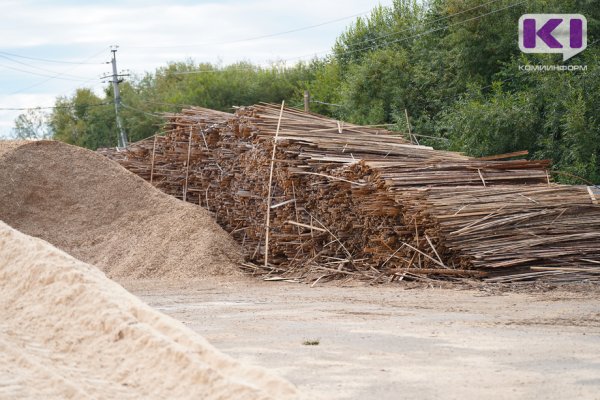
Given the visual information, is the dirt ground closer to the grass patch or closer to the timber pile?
the grass patch

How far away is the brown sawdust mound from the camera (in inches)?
682

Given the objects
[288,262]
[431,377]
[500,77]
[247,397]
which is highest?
[500,77]

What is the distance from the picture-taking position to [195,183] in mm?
20609

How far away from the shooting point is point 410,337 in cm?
847

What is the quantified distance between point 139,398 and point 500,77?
23.4 meters

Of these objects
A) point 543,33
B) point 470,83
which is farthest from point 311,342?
point 470,83

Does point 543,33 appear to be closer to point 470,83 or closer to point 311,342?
point 470,83

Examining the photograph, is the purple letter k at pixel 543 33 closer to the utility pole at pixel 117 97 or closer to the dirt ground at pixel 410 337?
the dirt ground at pixel 410 337

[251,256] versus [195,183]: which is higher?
[195,183]

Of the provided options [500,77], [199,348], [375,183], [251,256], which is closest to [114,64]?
[500,77]

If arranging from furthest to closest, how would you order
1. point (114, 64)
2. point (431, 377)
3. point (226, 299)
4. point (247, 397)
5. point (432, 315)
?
point (114, 64)
point (226, 299)
point (432, 315)
point (431, 377)
point (247, 397)

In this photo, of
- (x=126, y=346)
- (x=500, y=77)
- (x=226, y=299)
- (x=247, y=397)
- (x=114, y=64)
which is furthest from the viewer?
(x=114, y=64)

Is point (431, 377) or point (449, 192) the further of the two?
point (449, 192)

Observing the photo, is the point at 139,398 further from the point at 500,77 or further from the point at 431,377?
the point at 500,77
